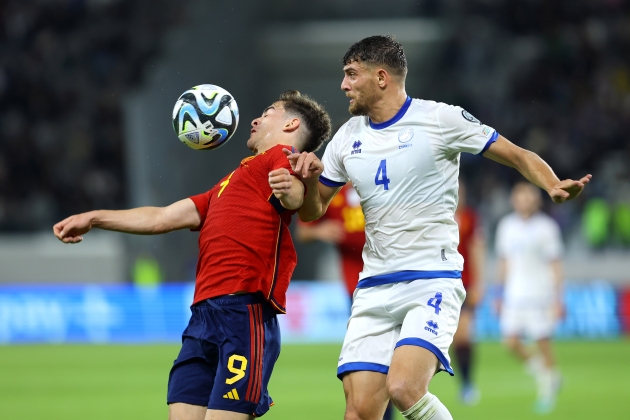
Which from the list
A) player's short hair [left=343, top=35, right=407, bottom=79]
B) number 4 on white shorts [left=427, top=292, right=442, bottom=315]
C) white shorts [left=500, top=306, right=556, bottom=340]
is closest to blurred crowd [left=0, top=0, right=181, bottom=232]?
white shorts [left=500, top=306, right=556, bottom=340]

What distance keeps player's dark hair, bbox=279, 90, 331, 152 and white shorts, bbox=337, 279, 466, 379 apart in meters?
0.85

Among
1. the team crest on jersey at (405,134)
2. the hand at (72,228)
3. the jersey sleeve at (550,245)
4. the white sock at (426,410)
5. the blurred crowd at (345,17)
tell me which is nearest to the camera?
the hand at (72,228)

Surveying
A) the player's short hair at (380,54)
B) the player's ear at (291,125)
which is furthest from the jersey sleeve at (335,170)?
the player's short hair at (380,54)

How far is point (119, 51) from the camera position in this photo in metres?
22.3

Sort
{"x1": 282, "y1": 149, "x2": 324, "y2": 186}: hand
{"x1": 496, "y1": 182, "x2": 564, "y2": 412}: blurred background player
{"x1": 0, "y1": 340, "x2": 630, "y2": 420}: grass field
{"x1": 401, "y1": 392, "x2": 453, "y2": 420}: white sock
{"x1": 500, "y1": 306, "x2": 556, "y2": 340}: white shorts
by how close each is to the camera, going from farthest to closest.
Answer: {"x1": 496, "y1": 182, "x2": 564, "y2": 412}: blurred background player, {"x1": 500, "y1": 306, "x2": 556, "y2": 340}: white shorts, {"x1": 0, "y1": 340, "x2": 630, "y2": 420}: grass field, {"x1": 401, "y1": 392, "x2": 453, "y2": 420}: white sock, {"x1": 282, "y1": 149, "x2": 324, "y2": 186}: hand

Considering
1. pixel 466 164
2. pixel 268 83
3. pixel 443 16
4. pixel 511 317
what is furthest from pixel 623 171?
pixel 511 317

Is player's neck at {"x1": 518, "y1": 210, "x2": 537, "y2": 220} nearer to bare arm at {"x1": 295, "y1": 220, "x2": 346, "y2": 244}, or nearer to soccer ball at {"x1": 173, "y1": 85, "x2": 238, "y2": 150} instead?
bare arm at {"x1": 295, "y1": 220, "x2": 346, "y2": 244}

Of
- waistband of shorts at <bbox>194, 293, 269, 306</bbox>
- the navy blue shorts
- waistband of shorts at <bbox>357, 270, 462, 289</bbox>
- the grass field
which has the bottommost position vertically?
the grass field

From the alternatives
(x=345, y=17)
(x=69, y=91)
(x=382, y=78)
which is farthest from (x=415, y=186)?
(x=345, y=17)

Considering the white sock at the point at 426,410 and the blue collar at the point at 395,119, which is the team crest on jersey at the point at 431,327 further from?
the blue collar at the point at 395,119

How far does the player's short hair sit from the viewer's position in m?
5.33

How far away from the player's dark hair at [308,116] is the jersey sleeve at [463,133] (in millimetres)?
635

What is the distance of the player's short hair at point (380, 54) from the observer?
5332 millimetres

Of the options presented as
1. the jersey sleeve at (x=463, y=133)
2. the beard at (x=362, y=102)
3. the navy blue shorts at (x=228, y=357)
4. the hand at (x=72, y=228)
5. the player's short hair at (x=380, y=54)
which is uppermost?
the player's short hair at (x=380, y=54)
